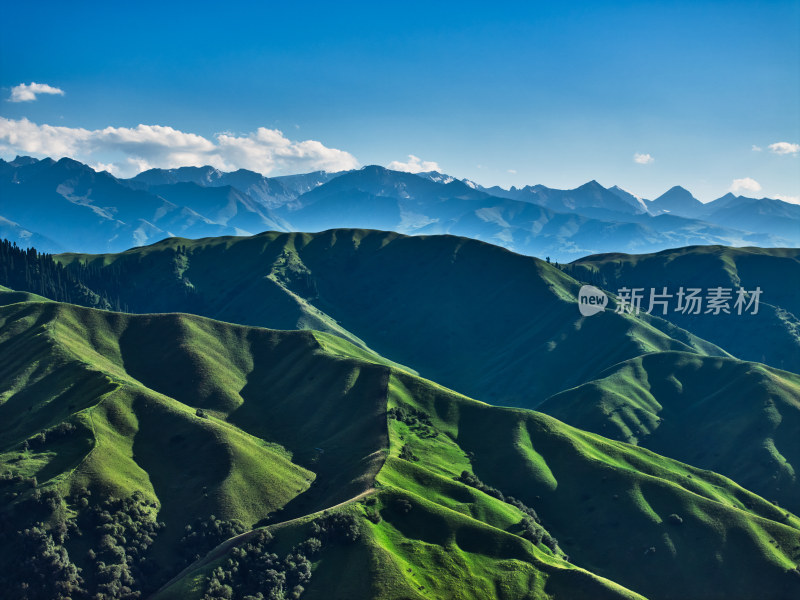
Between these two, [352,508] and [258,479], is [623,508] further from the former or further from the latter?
[258,479]

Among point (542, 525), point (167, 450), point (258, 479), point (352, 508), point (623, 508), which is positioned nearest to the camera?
point (352, 508)

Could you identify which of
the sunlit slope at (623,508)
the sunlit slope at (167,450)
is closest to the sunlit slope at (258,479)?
the sunlit slope at (167,450)

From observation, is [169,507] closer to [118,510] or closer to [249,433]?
[118,510]

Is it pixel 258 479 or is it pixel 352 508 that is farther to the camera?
pixel 258 479

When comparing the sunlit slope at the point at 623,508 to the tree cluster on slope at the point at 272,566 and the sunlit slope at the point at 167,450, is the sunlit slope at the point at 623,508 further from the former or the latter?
the tree cluster on slope at the point at 272,566

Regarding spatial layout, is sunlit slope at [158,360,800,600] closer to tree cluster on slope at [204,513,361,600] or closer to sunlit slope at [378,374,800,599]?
sunlit slope at [378,374,800,599]

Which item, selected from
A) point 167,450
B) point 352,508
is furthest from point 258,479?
point 352,508

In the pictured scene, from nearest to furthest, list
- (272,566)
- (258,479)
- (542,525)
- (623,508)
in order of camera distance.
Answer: (272,566), (258,479), (542,525), (623,508)

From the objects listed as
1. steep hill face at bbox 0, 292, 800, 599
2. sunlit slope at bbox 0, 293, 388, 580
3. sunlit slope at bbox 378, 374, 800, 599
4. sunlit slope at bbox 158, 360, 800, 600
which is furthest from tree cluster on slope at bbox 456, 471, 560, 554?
sunlit slope at bbox 0, 293, 388, 580

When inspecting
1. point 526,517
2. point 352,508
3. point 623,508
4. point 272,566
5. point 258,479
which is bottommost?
point 623,508
